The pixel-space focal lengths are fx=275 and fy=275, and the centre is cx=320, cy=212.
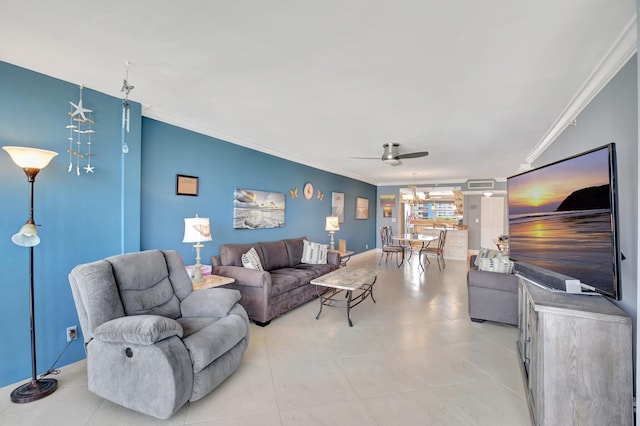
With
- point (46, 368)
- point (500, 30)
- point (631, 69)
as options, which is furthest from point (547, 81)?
point (46, 368)

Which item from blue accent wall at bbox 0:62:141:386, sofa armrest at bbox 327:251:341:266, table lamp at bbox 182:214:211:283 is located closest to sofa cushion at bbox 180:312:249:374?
table lamp at bbox 182:214:211:283

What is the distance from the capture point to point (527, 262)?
7.49 ft

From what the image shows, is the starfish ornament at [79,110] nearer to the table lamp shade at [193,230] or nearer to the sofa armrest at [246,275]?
the table lamp shade at [193,230]

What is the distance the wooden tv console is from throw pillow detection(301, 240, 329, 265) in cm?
Result: 356

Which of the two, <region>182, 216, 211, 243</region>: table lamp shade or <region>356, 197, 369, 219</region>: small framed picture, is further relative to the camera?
<region>356, 197, 369, 219</region>: small framed picture

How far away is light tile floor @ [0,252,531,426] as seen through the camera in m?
1.83

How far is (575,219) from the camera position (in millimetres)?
1702

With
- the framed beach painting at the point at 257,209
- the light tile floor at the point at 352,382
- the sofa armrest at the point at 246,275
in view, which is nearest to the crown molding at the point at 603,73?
the light tile floor at the point at 352,382

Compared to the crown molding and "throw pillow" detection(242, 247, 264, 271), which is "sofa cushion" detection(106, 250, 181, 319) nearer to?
"throw pillow" detection(242, 247, 264, 271)

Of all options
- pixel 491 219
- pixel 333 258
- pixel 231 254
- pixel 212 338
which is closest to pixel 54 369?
pixel 212 338

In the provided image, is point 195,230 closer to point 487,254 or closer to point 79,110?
point 79,110

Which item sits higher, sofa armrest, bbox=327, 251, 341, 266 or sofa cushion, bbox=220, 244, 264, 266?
sofa cushion, bbox=220, 244, 264, 266

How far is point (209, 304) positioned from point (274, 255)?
202cm

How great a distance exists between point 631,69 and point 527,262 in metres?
1.46
